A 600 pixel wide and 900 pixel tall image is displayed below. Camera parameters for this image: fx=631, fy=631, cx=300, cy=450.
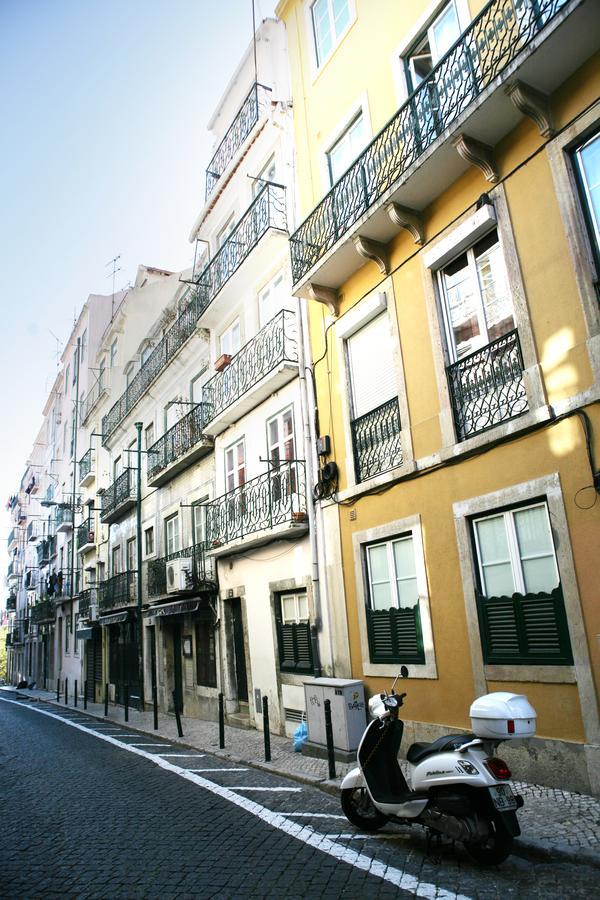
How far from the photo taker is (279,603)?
39.8 ft

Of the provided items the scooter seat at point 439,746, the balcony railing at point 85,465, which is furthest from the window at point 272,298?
the balcony railing at point 85,465

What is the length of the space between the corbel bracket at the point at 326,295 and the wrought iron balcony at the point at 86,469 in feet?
68.1

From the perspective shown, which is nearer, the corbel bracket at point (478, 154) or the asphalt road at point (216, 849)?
the asphalt road at point (216, 849)

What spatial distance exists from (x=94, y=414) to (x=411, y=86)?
23893 mm

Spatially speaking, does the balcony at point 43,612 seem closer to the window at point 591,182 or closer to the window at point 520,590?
the window at point 520,590

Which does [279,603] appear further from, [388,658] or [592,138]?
[592,138]

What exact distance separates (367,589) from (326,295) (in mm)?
4887

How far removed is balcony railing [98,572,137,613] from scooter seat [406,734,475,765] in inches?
661

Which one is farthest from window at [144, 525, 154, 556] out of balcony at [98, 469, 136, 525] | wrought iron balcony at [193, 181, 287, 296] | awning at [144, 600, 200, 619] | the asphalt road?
the asphalt road

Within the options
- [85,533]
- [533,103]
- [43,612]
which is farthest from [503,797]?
[43,612]

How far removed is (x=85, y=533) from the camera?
28.8 meters

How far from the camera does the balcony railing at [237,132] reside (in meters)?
14.2

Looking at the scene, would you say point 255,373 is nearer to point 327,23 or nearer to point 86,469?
point 327,23

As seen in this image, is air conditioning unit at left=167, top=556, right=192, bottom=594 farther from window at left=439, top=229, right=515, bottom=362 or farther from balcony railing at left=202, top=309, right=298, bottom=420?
window at left=439, top=229, right=515, bottom=362
